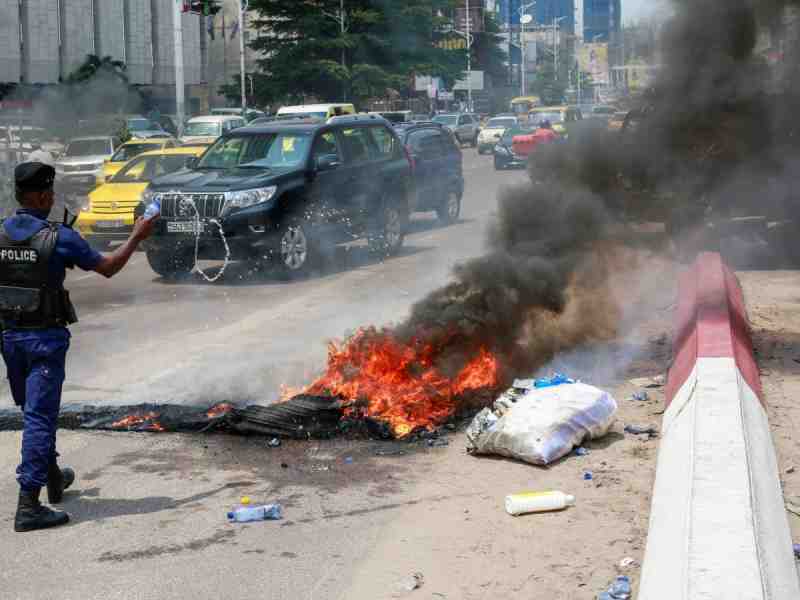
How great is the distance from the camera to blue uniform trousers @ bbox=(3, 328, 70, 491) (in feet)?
17.3

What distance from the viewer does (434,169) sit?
1995 cm

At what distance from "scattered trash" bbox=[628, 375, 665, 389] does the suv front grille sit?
22.8 feet

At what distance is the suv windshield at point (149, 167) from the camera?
732 inches

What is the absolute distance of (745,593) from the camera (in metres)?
4.02

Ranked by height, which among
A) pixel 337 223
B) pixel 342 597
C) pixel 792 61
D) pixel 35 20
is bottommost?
pixel 342 597

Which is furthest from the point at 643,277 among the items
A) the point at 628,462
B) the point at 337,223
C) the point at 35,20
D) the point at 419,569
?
the point at 35,20

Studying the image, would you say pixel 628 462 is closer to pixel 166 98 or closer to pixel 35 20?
pixel 35 20

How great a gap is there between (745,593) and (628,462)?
2.20 meters

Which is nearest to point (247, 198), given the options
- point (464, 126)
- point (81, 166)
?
point (81, 166)

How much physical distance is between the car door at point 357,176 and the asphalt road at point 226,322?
28.8 inches

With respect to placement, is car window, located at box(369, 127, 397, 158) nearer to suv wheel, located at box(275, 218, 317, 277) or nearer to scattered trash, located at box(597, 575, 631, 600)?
suv wheel, located at box(275, 218, 317, 277)

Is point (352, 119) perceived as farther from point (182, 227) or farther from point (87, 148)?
point (87, 148)

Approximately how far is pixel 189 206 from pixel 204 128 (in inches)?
760

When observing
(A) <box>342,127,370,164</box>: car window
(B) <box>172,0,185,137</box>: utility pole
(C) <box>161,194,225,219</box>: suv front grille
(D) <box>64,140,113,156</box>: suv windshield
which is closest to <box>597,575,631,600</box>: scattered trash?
(C) <box>161,194,225,219</box>: suv front grille
